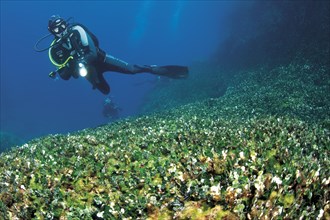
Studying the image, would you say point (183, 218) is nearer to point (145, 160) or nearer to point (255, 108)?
point (145, 160)

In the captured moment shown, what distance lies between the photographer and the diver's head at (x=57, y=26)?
20.6 metres

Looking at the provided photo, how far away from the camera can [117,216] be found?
541 centimetres

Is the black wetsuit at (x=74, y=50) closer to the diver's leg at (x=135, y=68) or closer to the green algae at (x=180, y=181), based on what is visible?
the diver's leg at (x=135, y=68)

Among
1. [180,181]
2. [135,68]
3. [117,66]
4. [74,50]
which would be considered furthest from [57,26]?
[180,181]

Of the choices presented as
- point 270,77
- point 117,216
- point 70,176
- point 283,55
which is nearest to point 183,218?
point 117,216

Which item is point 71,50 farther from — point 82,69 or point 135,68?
point 135,68

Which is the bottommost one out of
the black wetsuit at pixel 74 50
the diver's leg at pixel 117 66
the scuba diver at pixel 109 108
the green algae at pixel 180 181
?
the green algae at pixel 180 181

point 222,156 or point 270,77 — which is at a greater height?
point 270,77

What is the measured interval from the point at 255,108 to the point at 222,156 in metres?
11.2

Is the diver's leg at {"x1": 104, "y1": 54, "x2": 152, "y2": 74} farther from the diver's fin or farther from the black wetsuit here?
the black wetsuit

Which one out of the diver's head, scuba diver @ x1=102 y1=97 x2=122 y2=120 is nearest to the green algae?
the diver's head

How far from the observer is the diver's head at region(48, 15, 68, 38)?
2061cm

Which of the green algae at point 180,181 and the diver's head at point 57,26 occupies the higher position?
the diver's head at point 57,26

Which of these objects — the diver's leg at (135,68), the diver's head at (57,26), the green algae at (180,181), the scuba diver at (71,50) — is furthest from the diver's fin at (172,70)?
the green algae at (180,181)
